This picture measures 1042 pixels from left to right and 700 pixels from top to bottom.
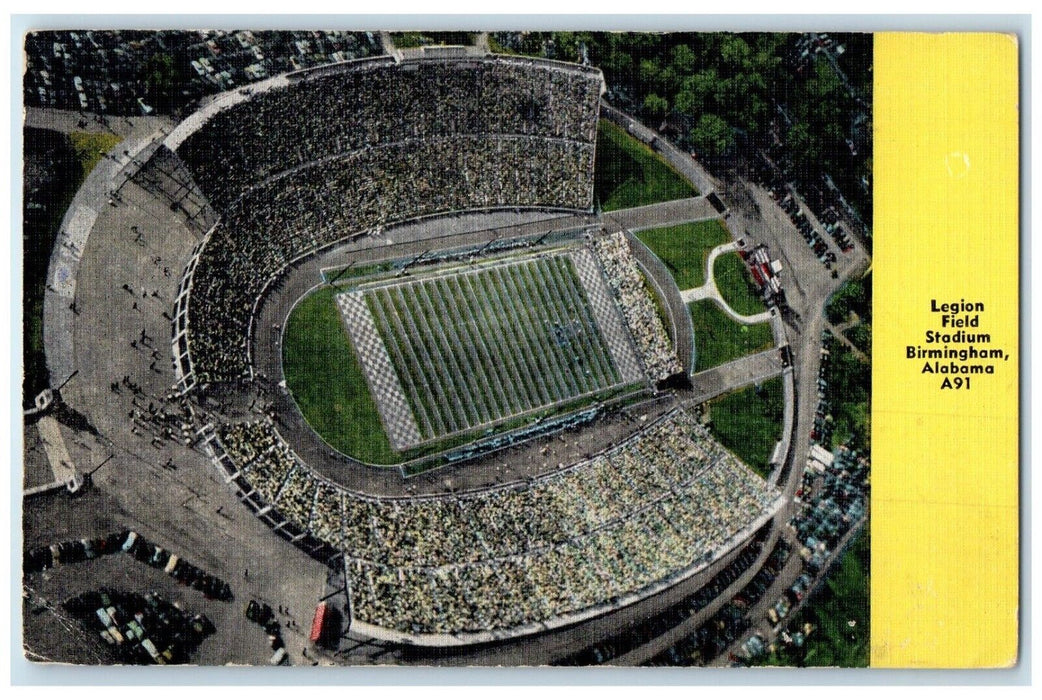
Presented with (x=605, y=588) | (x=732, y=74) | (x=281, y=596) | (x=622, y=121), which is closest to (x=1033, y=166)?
(x=732, y=74)

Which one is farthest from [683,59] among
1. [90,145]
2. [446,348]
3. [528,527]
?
[90,145]

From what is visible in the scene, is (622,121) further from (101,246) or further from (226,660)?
(226,660)

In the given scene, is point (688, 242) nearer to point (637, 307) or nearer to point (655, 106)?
point (637, 307)

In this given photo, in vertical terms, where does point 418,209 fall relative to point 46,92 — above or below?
below

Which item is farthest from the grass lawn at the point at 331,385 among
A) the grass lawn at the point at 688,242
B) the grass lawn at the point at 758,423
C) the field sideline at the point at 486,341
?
the grass lawn at the point at 758,423

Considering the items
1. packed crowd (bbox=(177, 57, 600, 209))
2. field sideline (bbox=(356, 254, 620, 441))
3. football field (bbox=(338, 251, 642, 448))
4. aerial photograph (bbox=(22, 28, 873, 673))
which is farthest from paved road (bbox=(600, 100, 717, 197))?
field sideline (bbox=(356, 254, 620, 441))

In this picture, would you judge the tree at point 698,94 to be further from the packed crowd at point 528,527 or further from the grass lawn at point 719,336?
the packed crowd at point 528,527
